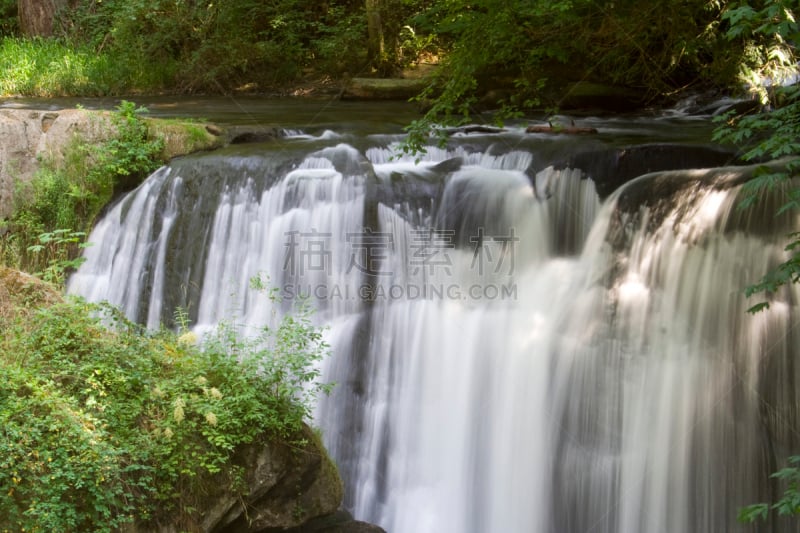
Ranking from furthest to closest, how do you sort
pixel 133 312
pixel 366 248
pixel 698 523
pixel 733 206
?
pixel 133 312, pixel 366 248, pixel 733 206, pixel 698 523

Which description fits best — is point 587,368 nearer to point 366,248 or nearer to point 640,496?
point 640,496

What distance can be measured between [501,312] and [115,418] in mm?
3477

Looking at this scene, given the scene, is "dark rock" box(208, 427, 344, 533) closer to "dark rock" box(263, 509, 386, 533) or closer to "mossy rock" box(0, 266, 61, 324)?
"dark rock" box(263, 509, 386, 533)

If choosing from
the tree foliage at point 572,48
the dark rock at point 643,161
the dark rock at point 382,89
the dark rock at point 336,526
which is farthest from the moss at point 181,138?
the dark rock at point 336,526

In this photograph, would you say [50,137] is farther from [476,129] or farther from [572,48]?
[572,48]

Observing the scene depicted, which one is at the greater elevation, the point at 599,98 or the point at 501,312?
the point at 599,98

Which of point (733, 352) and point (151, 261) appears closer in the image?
point (733, 352)

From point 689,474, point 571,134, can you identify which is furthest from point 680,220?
point 571,134

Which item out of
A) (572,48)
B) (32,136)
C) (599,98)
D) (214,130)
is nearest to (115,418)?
(214,130)

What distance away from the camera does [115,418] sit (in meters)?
5.02

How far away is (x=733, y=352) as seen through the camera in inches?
229

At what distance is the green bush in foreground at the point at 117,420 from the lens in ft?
14.9

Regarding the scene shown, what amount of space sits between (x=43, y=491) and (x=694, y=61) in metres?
9.41

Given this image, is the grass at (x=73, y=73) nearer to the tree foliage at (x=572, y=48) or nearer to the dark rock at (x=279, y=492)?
the tree foliage at (x=572, y=48)
